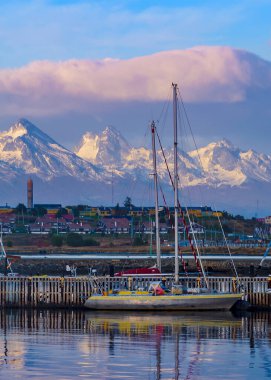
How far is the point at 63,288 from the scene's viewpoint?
229ft

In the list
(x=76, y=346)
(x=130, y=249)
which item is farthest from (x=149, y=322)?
(x=130, y=249)

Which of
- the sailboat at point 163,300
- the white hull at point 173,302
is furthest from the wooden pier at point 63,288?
the white hull at point 173,302

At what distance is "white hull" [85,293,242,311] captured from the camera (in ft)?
212

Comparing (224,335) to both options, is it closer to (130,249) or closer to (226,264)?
(226,264)

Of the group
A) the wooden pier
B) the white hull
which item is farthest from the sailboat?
the wooden pier

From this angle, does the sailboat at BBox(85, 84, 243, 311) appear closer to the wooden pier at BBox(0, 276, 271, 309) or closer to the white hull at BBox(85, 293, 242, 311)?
Answer: the white hull at BBox(85, 293, 242, 311)

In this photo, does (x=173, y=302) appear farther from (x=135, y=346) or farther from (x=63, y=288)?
(x=135, y=346)

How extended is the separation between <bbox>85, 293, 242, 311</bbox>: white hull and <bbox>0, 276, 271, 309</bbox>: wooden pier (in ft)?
10.2

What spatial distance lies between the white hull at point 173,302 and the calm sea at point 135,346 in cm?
102

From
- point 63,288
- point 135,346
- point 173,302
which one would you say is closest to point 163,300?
point 173,302

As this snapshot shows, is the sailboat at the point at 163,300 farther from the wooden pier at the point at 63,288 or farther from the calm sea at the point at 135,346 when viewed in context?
the wooden pier at the point at 63,288

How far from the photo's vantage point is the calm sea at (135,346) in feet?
134

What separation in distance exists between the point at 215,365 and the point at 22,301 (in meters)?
28.8

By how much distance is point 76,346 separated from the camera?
158 feet
